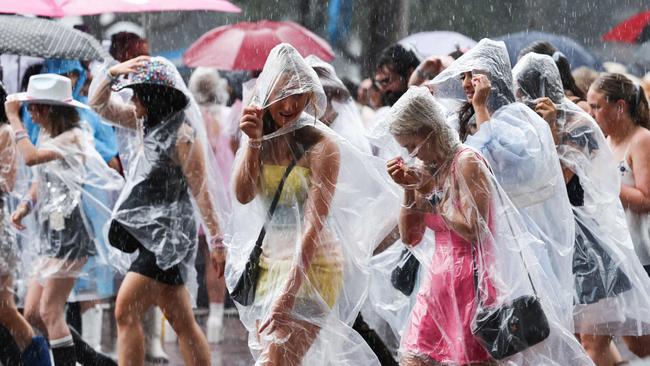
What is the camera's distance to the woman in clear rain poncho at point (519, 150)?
5684mm

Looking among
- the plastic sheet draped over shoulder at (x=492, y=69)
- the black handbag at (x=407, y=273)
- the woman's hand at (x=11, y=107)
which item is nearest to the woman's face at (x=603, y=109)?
the plastic sheet draped over shoulder at (x=492, y=69)

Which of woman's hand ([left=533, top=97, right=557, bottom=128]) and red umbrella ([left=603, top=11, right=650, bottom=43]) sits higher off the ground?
woman's hand ([left=533, top=97, right=557, bottom=128])

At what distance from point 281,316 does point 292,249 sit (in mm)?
283

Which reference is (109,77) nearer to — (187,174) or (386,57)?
(187,174)

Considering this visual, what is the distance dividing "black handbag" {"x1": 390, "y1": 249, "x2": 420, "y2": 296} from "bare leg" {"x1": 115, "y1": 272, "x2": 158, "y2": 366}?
123 centimetres

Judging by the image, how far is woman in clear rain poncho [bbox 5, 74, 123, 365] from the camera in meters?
7.48

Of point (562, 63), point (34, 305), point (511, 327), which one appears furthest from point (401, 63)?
point (511, 327)

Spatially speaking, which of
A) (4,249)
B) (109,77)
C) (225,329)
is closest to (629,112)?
(109,77)

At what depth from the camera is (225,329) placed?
33.9ft

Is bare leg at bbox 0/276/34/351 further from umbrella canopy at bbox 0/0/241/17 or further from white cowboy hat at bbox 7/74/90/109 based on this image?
umbrella canopy at bbox 0/0/241/17

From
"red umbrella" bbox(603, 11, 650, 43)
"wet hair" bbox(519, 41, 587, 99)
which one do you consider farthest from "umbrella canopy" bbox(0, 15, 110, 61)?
"red umbrella" bbox(603, 11, 650, 43)

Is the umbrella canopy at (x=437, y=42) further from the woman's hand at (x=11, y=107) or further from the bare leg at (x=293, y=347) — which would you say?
the bare leg at (x=293, y=347)

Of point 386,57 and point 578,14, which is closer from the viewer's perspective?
point 386,57

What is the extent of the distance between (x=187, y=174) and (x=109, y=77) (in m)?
0.82
